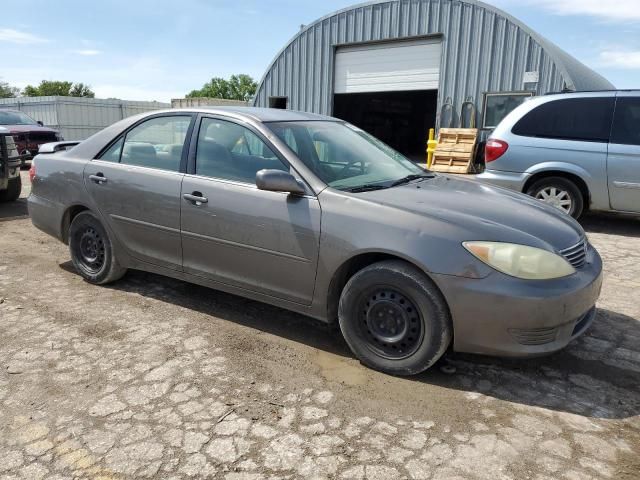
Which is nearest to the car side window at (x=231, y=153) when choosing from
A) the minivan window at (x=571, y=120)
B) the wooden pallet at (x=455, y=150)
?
the minivan window at (x=571, y=120)

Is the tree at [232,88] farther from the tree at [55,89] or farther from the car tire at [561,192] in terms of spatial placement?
the car tire at [561,192]

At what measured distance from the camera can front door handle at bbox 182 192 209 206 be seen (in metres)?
3.62

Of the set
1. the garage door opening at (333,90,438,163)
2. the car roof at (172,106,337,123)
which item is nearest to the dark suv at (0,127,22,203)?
the car roof at (172,106,337,123)

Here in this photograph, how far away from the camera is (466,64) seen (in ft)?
43.9

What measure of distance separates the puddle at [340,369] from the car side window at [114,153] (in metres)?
2.32

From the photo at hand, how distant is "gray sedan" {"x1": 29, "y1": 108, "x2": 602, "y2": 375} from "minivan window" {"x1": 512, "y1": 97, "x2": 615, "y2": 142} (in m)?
3.83

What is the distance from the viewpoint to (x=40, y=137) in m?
15.1

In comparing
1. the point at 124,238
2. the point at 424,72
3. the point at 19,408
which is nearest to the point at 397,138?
the point at 424,72

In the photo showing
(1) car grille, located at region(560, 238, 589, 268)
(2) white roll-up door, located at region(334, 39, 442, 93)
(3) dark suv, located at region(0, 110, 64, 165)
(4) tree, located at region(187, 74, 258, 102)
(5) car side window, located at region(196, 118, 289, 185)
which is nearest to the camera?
(1) car grille, located at region(560, 238, 589, 268)

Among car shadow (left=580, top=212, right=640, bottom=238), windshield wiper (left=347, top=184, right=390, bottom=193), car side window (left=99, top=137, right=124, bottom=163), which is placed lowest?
car shadow (left=580, top=212, right=640, bottom=238)

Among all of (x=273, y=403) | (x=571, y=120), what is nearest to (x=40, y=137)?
(x=571, y=120)

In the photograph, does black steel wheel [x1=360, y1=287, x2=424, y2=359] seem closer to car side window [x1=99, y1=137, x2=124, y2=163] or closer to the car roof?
the car roof

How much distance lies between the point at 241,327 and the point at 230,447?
1401 millimetres

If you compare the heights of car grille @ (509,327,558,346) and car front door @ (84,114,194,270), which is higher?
car front door @ (84,114,194,270)
